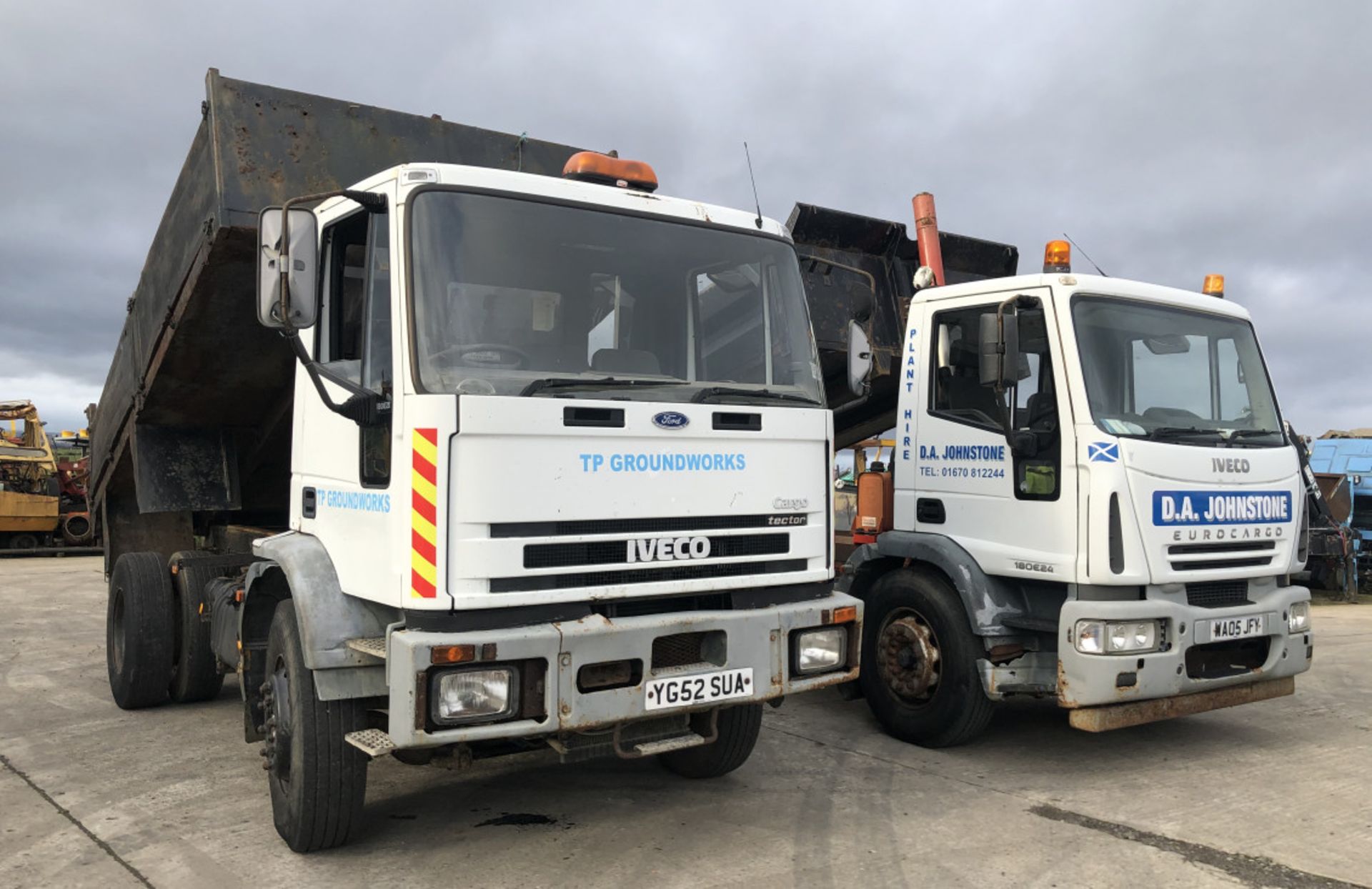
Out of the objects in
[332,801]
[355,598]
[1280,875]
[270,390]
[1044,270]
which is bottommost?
[1280,875]

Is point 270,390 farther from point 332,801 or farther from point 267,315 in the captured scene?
point 332,801

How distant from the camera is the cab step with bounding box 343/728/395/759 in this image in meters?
3.61

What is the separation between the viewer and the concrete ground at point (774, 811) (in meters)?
3.96

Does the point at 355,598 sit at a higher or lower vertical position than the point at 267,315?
lower

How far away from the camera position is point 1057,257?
19.2ft

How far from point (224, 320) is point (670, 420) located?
9.26ft

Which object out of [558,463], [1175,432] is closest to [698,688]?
[558,463]

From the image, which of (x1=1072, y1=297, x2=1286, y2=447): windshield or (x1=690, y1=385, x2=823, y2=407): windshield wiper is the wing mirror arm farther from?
(x1=1072, y1=297, x2=1286, y2=447): windshield

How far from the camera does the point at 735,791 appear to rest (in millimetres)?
4965

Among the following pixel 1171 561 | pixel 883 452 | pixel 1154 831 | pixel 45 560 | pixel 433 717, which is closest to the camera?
pixel 433 717

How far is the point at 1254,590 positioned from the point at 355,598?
15.2 ft

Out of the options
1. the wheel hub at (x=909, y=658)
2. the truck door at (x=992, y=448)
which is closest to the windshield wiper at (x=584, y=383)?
the truck door at (x=992, y=448)

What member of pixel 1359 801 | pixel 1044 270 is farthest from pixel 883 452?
pixel 1359 801

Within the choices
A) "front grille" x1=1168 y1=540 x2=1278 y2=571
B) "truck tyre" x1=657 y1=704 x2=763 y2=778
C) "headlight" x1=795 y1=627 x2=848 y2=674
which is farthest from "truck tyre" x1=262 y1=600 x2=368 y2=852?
"front grille" x1=1168 y1=540 x2=1278 y2=571
